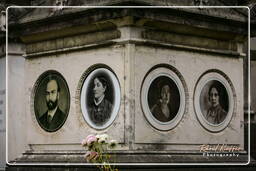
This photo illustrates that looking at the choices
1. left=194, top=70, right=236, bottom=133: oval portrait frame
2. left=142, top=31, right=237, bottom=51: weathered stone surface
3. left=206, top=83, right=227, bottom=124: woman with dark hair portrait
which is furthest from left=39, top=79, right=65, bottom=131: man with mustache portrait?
left=206, top=83, right=227, bottom=124: woman with dark hair portrait

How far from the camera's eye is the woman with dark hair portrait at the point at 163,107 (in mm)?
14023

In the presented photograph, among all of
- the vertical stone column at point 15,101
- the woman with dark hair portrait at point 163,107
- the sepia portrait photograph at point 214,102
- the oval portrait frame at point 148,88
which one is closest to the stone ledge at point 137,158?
the vertical stone column at point 15,101

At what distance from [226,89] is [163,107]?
5.79ft

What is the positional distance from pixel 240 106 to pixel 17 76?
4.40 m

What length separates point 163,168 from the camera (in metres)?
13.7

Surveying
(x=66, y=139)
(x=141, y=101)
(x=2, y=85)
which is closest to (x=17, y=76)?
(x=2, y=85)

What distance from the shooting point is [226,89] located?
1536 centimetres

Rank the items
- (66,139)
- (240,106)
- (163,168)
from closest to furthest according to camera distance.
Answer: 1. (163,168)
2. (66,139)
3. (240,106)

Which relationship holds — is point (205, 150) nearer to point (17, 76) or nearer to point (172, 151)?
point (172, 151)

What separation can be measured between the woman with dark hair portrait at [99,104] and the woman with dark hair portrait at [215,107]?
7.00ft

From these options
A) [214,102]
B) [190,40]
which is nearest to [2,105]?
[190,40]

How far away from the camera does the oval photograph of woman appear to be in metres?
13.8

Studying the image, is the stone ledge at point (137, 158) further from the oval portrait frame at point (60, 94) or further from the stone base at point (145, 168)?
the oval portrait frame at point (60, 94)

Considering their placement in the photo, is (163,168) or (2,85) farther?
(2,85)
